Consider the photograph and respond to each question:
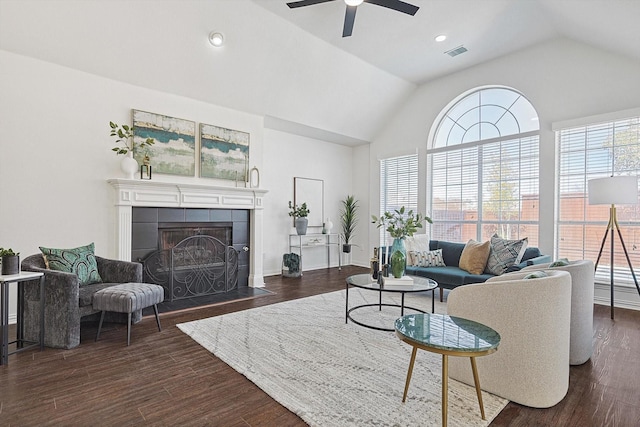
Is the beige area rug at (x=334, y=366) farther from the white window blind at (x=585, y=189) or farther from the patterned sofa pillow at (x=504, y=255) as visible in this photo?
the white window blind at (x=585, y=189)

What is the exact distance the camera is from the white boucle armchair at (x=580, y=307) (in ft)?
8.19

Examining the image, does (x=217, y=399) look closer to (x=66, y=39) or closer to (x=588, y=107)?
(x=66, y=39)

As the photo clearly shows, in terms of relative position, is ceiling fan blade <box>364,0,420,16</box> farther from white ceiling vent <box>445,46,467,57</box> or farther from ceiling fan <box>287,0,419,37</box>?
white ceiling vent <box>445,46,467,57</box>

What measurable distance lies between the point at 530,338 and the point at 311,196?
5419mm

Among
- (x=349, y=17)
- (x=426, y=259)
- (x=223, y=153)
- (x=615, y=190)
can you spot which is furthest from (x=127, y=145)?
(x=615, y=190)

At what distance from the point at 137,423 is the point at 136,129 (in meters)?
3.63

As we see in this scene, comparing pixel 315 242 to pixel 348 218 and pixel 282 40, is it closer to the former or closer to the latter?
pixel 348 218

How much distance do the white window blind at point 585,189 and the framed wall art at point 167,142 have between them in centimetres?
545

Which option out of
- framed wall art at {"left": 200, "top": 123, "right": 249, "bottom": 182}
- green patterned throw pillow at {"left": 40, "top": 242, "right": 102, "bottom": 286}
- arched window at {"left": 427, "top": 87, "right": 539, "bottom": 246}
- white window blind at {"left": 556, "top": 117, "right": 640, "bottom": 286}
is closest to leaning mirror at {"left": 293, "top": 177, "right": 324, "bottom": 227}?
framed wall art at {"left": 200, "top": 123, "right": 249, "bottom": 182}

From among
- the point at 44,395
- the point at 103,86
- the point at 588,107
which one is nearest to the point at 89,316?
the point at 44,395

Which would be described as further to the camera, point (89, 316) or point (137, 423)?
point (89, 316)

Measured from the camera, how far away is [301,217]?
21.4 feet

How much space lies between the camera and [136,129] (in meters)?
4.30

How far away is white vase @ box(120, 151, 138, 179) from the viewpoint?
13.3ft
